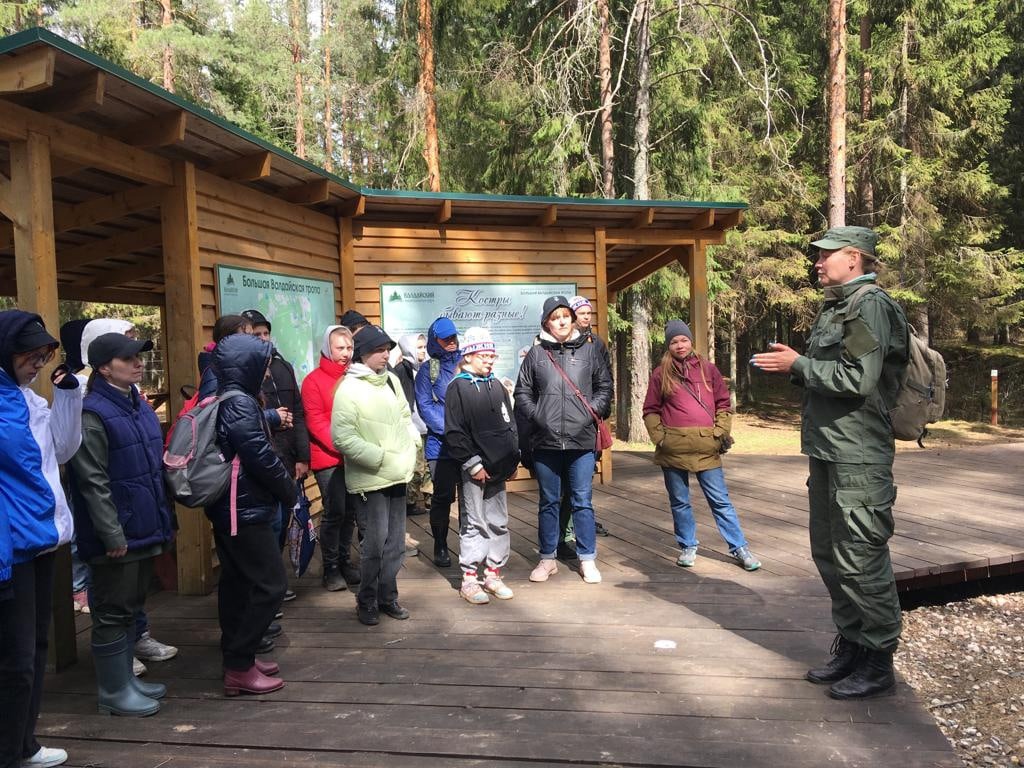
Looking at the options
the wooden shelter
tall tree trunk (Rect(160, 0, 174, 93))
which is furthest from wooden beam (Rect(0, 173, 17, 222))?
tall tree trunk (Rect(160, 0, 174, 93))

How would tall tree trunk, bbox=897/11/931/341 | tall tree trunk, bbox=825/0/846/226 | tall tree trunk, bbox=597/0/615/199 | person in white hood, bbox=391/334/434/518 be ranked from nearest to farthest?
person in white hood, bbox=391/334/434/518 < tall tree trunk, bbox=825/0/846/226 < tall tree trunk, bbox=597/0/615/199 < tall tree trunk, bbox=897/11/931/341

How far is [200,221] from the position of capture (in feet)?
17.4

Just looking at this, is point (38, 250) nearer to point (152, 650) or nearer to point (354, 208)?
point (152, 650)

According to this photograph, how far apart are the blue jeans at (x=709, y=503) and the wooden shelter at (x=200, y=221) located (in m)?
3.24

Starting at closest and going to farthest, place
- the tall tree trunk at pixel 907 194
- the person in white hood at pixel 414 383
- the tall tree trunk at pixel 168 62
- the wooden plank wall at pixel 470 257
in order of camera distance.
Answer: the person in white hood at pixel 414 383 → the wooden plank wall at pixel 470 257 → the tall tree trunk at pixel 168 62 → the tall tree trunk at pixel 907 194

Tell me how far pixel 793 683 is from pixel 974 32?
1910 cm

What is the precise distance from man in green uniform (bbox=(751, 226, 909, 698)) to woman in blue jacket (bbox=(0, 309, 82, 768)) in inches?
110

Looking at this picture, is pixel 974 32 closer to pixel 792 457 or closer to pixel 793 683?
pixel 792 457

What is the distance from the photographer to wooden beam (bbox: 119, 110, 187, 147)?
175 inches

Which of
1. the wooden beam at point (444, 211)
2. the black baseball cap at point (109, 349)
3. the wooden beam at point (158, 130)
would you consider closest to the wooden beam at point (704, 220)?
the wooden beam at point (444, 211)

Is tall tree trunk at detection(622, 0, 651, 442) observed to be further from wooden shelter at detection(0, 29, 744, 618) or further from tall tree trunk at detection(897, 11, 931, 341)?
tall tree trunk at detection(897, 11, 931, 341)

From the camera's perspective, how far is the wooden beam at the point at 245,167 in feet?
17.9

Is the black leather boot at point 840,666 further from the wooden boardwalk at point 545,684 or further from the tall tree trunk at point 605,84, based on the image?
the tall tree trunk at point 605,84

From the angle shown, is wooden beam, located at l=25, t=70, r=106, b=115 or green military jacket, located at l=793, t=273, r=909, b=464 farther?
wooden beam, located at l=25, t=70, r=106, b=115
